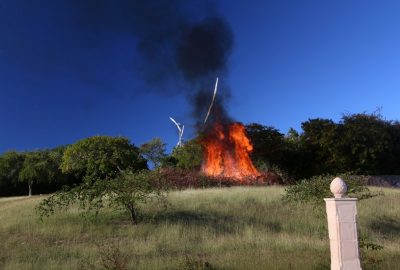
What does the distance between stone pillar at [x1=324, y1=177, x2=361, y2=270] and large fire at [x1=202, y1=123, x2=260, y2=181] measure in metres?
24.9

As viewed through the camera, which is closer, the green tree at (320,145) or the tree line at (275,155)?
the tree line at (275,155)

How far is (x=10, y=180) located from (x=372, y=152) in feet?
129

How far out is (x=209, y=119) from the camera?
125ft

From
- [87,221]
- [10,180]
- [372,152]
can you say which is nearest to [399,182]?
[372,152]

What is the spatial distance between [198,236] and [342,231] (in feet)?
26.2

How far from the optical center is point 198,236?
52.4ft

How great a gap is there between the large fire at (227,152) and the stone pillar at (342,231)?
980 inches

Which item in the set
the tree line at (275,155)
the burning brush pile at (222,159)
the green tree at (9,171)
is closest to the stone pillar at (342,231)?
the burning brush pile at (222,159)

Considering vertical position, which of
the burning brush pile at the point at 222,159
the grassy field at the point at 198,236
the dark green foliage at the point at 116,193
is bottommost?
the grassy field at the point at 198,236

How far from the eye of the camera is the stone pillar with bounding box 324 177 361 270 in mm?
8578

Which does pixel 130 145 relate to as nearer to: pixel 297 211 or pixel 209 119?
pixel 209 119

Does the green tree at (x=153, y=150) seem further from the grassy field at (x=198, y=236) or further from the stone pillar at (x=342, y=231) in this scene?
the stone pillar at (x=342, y=231)

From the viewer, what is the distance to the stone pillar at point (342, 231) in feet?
28.1

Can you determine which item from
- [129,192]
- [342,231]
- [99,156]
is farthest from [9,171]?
[342,231]
